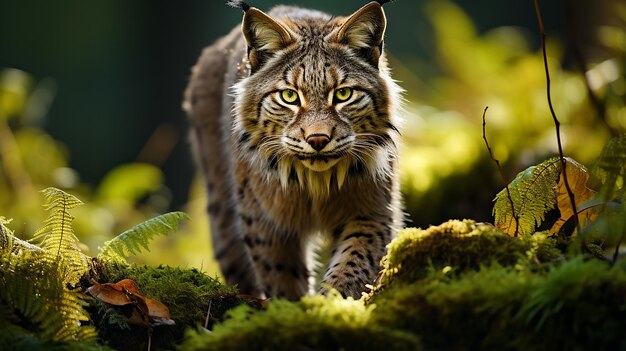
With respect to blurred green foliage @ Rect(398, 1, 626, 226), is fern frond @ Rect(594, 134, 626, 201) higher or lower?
lower

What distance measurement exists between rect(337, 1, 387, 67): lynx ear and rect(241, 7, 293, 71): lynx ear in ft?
1.16

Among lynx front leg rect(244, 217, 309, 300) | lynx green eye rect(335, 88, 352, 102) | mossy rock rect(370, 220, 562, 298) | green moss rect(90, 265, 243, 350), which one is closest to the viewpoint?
mossy rock rect(370, 220, 562, 298)

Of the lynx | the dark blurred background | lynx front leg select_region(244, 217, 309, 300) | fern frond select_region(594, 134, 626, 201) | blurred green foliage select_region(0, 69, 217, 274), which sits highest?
the dark blurred background

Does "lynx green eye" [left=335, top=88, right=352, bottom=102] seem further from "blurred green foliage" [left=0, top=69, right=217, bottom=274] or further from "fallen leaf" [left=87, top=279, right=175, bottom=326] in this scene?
"blurred green foliage" [left=0, top=69, right=217, bottom=274]

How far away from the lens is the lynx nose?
14.5ft

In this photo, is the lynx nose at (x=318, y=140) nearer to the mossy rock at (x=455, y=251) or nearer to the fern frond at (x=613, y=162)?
the mossy rock at (x=455, y=251)

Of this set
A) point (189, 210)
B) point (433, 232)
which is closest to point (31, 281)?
point (433, 232)

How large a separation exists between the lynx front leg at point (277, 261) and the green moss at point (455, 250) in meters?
2.56

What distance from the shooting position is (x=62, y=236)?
3.17 meters

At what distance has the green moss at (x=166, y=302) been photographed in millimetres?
3098

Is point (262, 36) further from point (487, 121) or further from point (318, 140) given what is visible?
point (487, 121)

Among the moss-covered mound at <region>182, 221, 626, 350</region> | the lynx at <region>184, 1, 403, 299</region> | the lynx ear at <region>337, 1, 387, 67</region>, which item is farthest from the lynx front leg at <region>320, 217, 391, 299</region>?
the moss-covered mound at <region>182, 221, 626, 350</region>

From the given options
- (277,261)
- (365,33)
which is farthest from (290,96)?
(277,261)

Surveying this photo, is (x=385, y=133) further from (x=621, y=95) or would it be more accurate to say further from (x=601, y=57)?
(x=601, y=57)
